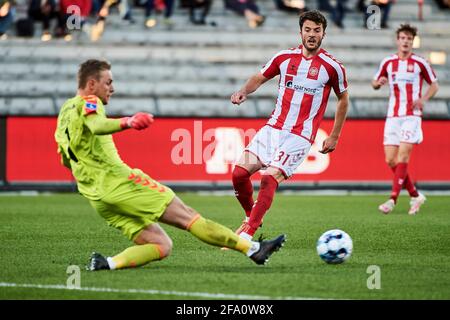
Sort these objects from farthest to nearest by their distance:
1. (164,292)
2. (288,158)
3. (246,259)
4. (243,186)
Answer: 1. (243,186)
2. (288,158)
3. (246,259)
4. (164,292)

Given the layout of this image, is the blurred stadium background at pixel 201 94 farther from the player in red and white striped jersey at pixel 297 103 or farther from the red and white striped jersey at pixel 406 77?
the player in red and white striped jersey at pixel 297 103

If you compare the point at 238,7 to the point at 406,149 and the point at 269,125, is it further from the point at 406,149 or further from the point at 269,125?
the point at 269,125

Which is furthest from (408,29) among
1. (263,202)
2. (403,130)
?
(263,202)

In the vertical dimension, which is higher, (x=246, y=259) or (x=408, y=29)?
(x=408, y=29)

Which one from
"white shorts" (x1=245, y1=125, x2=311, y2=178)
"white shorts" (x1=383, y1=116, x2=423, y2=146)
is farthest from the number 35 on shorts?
"white shorts" (x1=383, y1=116, x2=423, y2=146)

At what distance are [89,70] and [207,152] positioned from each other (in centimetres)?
1036

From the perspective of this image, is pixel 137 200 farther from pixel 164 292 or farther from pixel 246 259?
pixel 246 259

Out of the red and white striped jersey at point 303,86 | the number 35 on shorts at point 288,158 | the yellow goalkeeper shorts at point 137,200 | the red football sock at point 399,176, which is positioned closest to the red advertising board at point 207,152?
the red football sock at point 399,176

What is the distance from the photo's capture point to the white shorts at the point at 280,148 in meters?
9.08

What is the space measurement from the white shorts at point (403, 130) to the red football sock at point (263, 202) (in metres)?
5.40

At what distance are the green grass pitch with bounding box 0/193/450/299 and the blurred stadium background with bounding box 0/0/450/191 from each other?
3.93m

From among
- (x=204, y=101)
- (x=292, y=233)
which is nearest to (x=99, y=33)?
(x=204, y=101)

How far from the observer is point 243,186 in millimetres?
9469

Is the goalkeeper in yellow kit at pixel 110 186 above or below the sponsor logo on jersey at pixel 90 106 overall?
below
